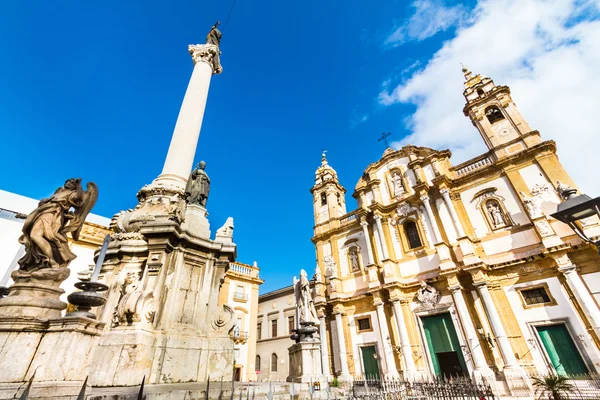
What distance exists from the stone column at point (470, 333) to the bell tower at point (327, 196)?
10791 millimetres

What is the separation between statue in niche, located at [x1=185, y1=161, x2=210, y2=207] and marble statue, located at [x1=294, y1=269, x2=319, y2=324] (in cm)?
484

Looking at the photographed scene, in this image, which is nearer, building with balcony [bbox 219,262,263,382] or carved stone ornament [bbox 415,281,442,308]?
carved stone ornament [bbox 415,281,442,308]

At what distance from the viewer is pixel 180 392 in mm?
3129

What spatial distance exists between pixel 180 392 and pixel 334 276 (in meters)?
17.5

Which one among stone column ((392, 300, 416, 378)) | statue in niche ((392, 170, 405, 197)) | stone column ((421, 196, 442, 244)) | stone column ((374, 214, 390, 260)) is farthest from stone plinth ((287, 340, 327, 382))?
statue in niche ((392, 170, 405, 197))

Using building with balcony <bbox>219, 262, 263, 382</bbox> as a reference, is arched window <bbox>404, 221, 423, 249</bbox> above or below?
above

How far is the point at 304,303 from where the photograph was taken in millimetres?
9258

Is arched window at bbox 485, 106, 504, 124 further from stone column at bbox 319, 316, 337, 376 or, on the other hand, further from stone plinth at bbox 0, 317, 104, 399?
stone plinth at bbox 0, 317, 104, 399

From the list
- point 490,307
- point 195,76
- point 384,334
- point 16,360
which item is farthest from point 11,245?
point 490,307

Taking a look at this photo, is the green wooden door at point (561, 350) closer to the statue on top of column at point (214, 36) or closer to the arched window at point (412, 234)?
the arched window at point (412, 234)

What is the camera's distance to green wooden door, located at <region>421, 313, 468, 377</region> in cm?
1403

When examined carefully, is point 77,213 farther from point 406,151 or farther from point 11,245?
point 406,151

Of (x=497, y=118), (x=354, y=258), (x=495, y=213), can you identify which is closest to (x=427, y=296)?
(x=354, y=258)

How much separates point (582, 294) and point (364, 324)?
10.6 m
